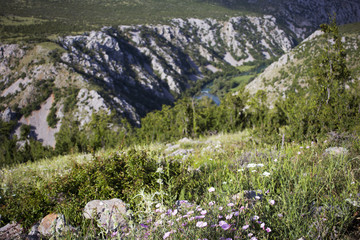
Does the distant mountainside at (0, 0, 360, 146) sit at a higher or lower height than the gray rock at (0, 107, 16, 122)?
higher

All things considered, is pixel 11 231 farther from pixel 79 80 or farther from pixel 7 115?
pixel 7 115

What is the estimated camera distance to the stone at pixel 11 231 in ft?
9.82

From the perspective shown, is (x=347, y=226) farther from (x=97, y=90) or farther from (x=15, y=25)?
(x=15, y=25)

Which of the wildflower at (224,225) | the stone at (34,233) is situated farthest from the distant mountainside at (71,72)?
the wildflower at (224,225)

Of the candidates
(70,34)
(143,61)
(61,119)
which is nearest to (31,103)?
(61,119)

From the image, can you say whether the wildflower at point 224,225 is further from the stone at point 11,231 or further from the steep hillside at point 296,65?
the steep hillside at point 296,65

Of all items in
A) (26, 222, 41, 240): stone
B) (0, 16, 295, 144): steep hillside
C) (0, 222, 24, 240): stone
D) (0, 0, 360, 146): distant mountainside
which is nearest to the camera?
(26, 222, 41, 240): stone

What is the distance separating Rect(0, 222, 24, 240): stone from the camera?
2993 mm

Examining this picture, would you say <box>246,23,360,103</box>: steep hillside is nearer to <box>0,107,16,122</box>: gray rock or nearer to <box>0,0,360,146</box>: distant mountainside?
<box>0,0,360,146</box>: distant mountainside

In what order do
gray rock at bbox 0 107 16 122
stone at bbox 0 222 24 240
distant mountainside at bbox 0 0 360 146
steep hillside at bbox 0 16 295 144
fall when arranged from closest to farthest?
stone at bbox 0 222 24 240 < gray rock at bbox 0 107 16 122 < distant mountainside at bbox 0 0 360 146 < steep hillside at bbox 0 16 295 144

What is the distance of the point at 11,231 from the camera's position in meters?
3.24

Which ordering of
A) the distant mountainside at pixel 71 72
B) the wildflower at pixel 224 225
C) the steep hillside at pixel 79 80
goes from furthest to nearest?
the steep hillside at pixel 79 80 → the distant mountainside at pixel 71 72 → the wildflower at pixel 224 225

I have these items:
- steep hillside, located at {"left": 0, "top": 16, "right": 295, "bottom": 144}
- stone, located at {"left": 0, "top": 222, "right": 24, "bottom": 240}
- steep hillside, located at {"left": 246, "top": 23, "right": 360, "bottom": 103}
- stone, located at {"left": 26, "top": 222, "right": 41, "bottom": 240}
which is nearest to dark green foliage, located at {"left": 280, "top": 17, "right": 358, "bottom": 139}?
stone, located at {"left": 26, "top": 222, "right": 41, "bottom": 240}

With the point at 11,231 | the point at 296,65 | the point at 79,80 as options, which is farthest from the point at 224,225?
the point at 296,65
